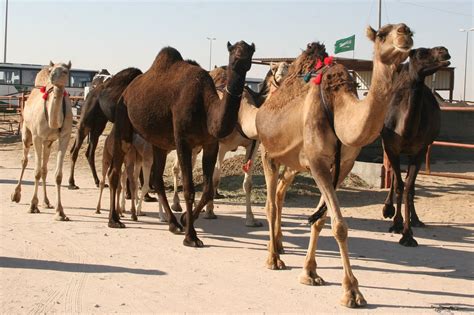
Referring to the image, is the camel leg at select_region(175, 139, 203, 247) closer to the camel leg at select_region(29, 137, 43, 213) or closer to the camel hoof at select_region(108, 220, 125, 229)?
the camel hoof at select_region(108, 220, 125, 229)

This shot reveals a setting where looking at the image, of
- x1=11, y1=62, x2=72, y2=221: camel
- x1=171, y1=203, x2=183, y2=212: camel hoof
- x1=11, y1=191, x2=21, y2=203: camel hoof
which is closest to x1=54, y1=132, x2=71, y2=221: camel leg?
x1=11, y1=62, x2=72, y2=221: camel

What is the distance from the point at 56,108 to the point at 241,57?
3.60 meters

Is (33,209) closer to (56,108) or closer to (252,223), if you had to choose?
(56,108)

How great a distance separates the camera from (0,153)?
65.2 feet

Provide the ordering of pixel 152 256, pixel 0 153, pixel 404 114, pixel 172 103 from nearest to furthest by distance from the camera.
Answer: pixel 152 256
pixel 172 103
pixel 404 114
pixel 0 153

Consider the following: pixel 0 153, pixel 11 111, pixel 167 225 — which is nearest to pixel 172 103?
pixel 167 225

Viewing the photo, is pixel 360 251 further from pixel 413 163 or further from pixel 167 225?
pixel 167 225

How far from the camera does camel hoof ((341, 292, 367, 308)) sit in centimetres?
539

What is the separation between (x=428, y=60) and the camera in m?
8.80

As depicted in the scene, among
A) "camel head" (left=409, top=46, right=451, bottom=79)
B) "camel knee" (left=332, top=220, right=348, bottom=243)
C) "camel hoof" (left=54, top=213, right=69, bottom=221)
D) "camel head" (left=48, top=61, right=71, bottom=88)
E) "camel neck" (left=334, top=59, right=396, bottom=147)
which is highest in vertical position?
"camel head" (left=409, top=46, right=451, bottom=79)

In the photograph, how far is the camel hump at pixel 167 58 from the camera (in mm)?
9047

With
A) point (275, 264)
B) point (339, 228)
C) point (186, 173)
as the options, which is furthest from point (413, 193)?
point (339, 228)

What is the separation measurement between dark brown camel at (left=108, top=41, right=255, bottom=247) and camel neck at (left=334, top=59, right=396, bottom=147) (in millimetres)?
2247

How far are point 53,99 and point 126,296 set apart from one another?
15.8ft
